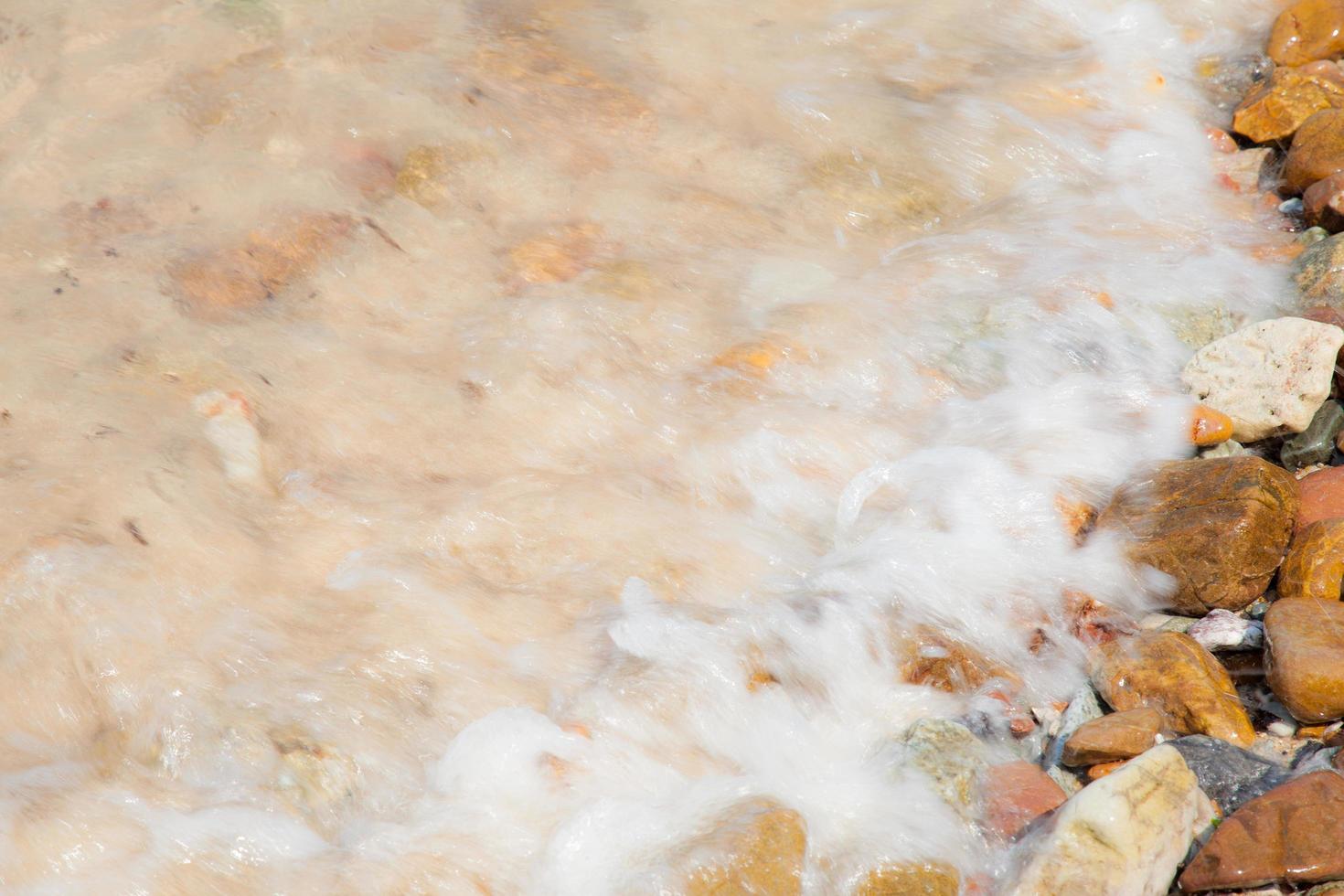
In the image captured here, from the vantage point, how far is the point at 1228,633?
11.3ft

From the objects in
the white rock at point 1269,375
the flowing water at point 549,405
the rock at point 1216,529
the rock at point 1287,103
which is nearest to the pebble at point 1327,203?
the flowing water at point 549,405

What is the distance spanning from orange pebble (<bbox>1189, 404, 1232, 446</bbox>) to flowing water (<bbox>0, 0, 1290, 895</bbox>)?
0.24 ft

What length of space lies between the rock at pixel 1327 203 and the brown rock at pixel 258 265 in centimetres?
392

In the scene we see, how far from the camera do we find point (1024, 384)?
173 inches

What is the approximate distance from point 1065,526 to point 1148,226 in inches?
72.9

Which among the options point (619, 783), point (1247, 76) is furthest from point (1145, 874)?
point (1247, 76)

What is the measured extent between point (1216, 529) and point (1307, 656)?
20.2 inches

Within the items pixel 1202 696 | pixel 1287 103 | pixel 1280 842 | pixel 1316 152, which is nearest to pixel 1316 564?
pixel 1202 696

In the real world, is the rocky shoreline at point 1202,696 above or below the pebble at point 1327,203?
below

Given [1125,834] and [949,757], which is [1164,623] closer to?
[949,757]

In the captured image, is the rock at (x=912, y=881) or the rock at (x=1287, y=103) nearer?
the rock at (x=912, y=881)

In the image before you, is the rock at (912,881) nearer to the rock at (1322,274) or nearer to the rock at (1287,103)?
the rock at (1322,274)

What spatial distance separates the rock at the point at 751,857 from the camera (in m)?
2.87

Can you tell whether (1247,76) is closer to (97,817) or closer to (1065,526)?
(1065,526)
